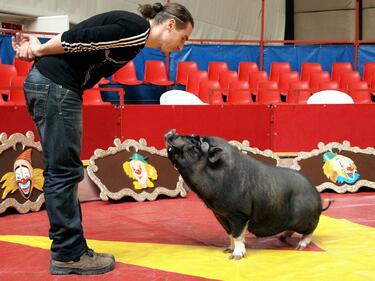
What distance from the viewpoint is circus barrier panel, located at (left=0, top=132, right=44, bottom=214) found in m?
5.45

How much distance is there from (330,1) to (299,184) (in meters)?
14.3

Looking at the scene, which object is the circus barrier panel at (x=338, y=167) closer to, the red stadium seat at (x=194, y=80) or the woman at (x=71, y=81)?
the woman at (x=71, y=81)

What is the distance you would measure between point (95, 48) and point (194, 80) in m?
7.94

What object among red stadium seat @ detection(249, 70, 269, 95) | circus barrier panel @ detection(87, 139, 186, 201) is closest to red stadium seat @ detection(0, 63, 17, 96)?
circus barrier panel @ detection(87, 139, 186, 201)

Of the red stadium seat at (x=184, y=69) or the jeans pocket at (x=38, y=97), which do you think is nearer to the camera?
the jeans pocket at (x=38, y=97)

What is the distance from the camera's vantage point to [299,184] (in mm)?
4020

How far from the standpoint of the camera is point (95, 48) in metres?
3.19

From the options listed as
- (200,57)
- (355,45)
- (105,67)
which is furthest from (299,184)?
(355,45)

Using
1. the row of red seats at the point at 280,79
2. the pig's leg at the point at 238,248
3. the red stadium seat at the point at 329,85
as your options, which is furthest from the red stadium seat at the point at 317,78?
the pig's leg at the point at 238,248

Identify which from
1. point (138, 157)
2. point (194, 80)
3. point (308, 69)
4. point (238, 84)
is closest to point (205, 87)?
point (194, 80)

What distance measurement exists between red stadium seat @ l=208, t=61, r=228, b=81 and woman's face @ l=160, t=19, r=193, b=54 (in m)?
8.33

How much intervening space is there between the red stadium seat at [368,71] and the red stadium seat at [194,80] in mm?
3497

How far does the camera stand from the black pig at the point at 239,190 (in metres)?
3.71

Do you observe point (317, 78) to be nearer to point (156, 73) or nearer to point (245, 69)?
point (245, 69)
